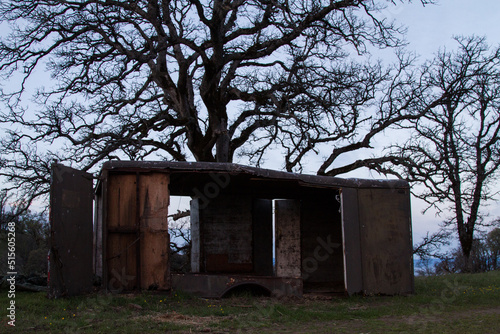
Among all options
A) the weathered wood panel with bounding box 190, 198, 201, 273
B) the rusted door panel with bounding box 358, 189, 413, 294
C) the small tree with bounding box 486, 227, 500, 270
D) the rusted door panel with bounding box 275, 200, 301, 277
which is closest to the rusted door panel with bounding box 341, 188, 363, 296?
the rusted door panel with bounding box 358, 189, 413, 294

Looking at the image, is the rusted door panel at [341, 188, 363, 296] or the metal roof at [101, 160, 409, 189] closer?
the metal roof at [101, 160, 409, 189]

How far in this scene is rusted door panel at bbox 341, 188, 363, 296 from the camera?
10.9 m

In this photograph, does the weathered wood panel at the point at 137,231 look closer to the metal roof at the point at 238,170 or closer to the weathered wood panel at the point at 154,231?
the weathered wood panel at the point at 154,231

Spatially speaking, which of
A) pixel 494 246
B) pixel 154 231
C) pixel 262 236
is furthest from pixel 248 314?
pixel 494 246

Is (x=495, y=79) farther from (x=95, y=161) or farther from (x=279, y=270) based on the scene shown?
(x=95, y=161)

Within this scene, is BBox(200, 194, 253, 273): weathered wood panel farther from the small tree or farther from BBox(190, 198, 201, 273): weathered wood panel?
the small tree

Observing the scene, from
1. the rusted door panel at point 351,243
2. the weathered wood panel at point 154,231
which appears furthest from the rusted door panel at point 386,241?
the weathered wood panel at point 154,231

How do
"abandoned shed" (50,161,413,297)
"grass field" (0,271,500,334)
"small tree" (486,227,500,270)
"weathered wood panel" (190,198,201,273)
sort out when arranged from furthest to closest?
"small tree" (486,227,500,270)
"weathered wood panel" (190,198,201,273)
"abandoned shed" (50,161,413,297)
"grass field" (0,271,500,334)

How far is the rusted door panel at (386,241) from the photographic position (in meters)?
11.3

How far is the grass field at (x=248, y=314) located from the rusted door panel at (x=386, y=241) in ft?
1.94

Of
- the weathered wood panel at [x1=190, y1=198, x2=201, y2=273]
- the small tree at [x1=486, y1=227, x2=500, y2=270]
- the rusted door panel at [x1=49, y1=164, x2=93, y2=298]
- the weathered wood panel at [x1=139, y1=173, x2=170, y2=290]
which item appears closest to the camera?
the rusted door panel at [x1=49, y1=164, x2=93, y2=298]

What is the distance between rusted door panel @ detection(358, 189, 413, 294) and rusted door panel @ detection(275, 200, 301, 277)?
397 cm

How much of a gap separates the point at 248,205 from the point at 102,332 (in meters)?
8.86

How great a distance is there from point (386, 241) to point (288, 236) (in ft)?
13.9
